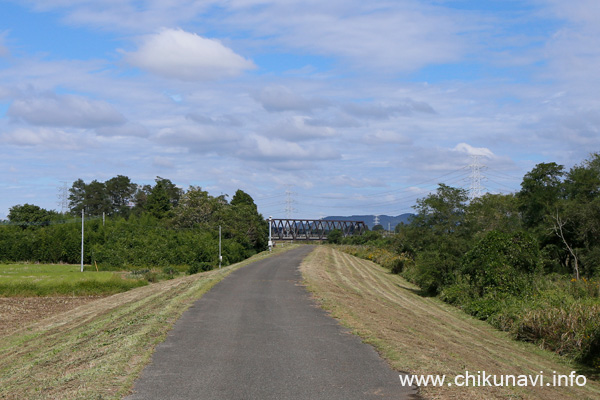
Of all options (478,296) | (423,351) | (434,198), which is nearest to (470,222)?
(434,198)

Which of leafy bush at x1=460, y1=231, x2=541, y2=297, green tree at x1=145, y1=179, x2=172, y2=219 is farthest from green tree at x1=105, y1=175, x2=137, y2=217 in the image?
leafy bush at x1=460, y1=231, x2=541, y2=297

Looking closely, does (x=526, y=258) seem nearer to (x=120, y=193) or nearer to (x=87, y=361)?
(x=87, y=361)

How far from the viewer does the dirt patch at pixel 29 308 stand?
2633cm

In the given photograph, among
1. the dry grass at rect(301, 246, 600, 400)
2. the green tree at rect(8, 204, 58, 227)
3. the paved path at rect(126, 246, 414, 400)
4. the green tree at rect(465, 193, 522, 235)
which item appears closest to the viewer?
the paved path at rect(126, 246, 414, 400)

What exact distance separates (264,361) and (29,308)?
27073 mm

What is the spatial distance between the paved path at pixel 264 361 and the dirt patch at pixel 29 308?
13.8 meters

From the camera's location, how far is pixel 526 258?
27.8 m

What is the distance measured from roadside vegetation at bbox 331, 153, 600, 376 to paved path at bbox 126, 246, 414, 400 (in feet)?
28.1

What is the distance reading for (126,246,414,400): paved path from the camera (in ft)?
27.9

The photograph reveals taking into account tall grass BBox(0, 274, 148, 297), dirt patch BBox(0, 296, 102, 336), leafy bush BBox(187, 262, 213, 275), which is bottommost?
dirt patch BBox(0, 296, 102, 336)

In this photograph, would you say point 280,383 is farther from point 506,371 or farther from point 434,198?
point 434,198

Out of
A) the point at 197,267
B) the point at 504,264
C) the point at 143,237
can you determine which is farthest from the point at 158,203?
the point at 504,264

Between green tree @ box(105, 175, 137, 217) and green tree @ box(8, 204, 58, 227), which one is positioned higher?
green tree @ box(105, 175, 137, 217)

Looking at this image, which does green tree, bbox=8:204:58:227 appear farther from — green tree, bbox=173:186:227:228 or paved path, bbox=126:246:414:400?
paved path, bbox=126:246:414:400
